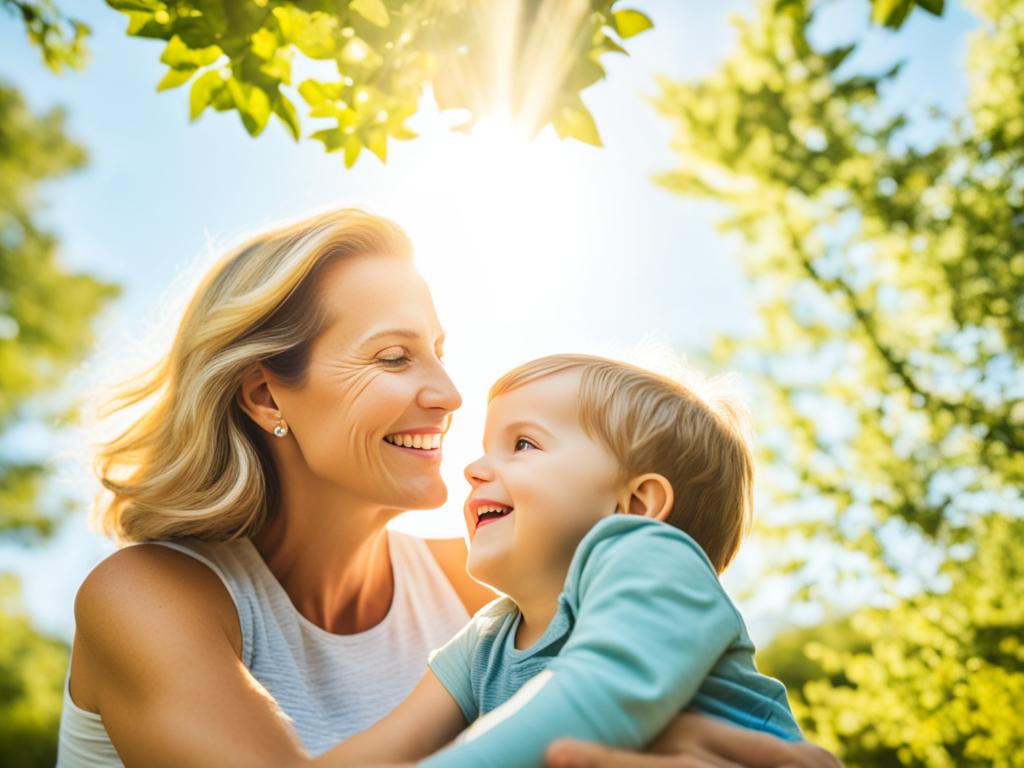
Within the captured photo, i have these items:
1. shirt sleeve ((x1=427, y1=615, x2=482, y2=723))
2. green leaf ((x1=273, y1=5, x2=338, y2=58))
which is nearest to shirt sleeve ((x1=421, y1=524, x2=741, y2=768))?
shirt sleeve ((x1=427, y1=615, x2=482, y2=723))

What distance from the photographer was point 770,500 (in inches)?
366

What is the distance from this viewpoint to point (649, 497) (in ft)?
6.50

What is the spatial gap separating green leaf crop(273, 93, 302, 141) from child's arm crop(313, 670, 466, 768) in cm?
167

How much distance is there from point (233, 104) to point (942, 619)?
7.57m

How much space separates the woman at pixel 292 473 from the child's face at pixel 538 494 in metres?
0.67

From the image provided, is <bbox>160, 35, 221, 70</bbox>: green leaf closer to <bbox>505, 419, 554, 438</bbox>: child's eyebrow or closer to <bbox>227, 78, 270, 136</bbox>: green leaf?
<bbox>227, 78, 270, 136</bbox>: green leaf

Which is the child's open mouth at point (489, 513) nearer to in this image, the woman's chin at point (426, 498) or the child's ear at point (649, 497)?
the child's ear at point (649, 497)

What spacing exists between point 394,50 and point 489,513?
1455 millimetres

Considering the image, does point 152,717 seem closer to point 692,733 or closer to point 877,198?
point 692,733

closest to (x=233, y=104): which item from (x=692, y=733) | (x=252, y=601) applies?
(x=252, y=601)

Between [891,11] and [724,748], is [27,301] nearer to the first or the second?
[891,11]

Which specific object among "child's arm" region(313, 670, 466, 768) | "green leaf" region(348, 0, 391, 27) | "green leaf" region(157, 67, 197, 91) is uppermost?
"green leaf" region(348, 0, 391, 27)

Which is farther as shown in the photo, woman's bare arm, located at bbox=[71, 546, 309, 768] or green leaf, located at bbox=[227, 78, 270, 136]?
green leaf, located at bbox=[227, 78, 270, 136]

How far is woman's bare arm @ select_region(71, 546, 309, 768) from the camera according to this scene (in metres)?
1.93
